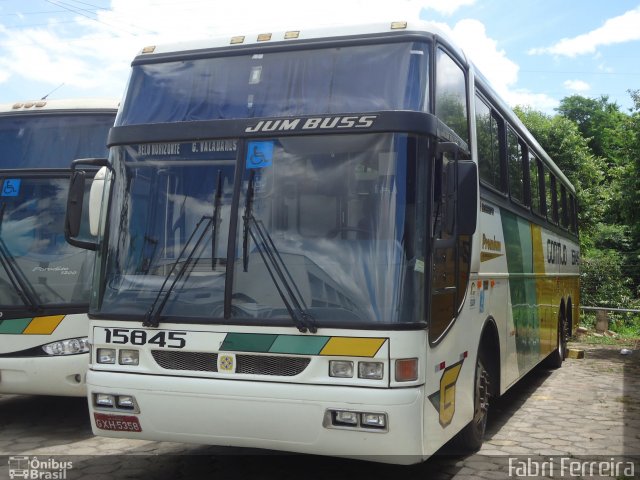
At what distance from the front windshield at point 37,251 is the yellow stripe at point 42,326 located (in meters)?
0.15

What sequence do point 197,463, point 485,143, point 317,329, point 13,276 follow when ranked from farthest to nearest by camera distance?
point 13,276, point 485,143, point 197,463, point 317,329

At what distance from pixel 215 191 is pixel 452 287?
1.83m

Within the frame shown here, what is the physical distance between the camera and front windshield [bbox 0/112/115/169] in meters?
8.37

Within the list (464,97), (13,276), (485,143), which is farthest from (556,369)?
(13,276)

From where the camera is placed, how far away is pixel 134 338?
5281mm

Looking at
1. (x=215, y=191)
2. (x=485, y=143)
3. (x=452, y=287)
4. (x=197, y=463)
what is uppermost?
(x=485, y=143)

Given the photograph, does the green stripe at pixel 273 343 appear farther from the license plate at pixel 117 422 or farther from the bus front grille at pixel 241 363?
the license plate at pixel 117 422

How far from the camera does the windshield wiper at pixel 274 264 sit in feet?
16.1

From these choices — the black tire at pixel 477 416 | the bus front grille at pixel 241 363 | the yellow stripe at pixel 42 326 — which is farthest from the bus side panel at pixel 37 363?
the black tire at pixel 477 416

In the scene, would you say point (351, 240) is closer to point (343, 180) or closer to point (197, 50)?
point (343, 180)

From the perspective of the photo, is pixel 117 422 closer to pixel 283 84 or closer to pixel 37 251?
pixel 283 84

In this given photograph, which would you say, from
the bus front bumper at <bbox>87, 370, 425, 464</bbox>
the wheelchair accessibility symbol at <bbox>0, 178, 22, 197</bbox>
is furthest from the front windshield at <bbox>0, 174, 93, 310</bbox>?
the bus front bumper at <bbox>87, 370, 425, 464</bbox>

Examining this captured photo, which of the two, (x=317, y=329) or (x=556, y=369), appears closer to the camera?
(x=317, y=329)

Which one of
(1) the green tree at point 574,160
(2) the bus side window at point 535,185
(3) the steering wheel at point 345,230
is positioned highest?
(1) the green tree at point 574,160
